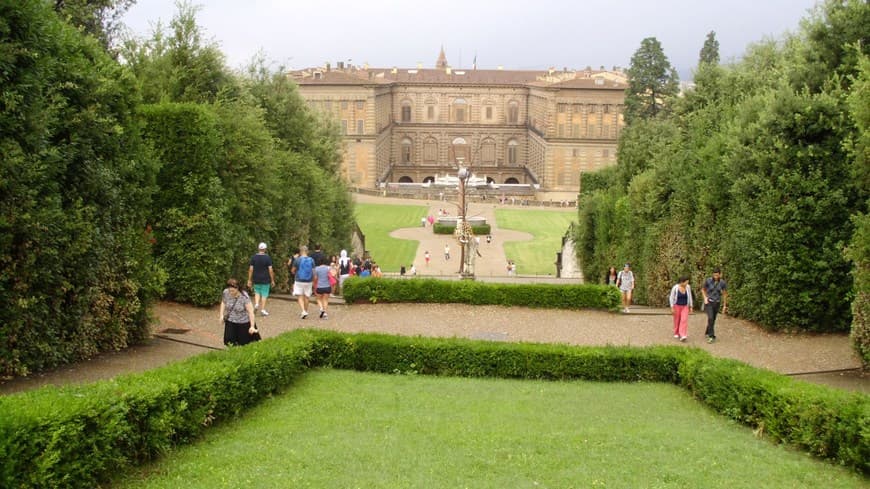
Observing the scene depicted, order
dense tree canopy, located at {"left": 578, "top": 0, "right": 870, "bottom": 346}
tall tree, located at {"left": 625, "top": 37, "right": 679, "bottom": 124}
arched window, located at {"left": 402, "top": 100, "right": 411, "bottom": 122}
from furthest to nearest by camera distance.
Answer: arched window, located at {"left": 402, "top": 100, "right": 411, "bottom": 122}, tall tree, located at {"left": 625, "top": 37, "right": 679, "bottom": 124}, dense tree canopy, located at {"left": 578, "top": 0, "right": 870, "bottom": 346}

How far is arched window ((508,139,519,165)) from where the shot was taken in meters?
86.4

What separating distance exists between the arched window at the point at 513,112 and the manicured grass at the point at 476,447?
7808 centimetres

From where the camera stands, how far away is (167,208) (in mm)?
14664

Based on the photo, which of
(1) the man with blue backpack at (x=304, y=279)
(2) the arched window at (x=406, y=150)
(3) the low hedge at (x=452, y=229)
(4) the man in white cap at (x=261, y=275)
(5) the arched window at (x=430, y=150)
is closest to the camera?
(4) the man in white cap at (x=261, y=275)

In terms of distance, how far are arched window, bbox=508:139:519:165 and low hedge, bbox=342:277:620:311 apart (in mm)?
71281

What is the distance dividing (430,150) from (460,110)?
200 inches

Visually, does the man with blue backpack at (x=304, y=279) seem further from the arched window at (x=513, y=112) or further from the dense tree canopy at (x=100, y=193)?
the arched window at (x=513, y=112)

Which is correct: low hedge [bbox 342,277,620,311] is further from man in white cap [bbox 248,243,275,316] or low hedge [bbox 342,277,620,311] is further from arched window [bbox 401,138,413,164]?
arched window [bbox 401,138,413,164]

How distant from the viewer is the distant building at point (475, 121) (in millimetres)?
75688

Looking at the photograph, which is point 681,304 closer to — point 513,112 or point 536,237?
point 536,237

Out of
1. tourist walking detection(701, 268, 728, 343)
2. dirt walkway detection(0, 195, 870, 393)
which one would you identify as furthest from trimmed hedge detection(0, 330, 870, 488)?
tourist walking detection(701, 268, 728, 343)

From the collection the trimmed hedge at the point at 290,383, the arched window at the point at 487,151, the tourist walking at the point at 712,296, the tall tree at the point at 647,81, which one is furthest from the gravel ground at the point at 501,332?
the arched window at the point at 487,151

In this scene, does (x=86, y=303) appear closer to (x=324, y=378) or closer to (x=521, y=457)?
(x=324, y=378)

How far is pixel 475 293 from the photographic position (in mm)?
16078
